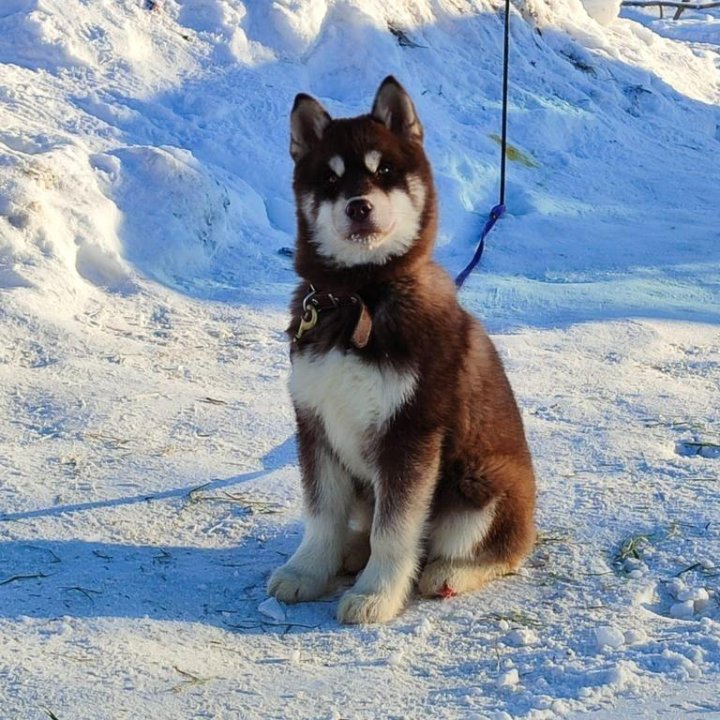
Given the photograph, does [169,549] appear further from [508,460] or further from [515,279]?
[515,279]

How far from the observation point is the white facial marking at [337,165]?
313cm

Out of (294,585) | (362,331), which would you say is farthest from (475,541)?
(362,331)

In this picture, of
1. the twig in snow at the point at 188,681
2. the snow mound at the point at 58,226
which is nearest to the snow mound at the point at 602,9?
the snow mound at the point at 58,226

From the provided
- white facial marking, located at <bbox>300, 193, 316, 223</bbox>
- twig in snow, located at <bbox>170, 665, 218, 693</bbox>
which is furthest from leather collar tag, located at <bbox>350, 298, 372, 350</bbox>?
twig in snow, located at <bbox>170, 665, 218, 693</bbox>

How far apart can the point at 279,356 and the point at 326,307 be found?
90.1 inches

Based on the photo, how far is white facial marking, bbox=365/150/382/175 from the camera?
312cm

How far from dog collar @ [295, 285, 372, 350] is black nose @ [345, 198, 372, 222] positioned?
228 mm

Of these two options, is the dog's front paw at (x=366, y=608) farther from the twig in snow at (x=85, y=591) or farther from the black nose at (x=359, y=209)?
the black nose at (x=359, y=209)

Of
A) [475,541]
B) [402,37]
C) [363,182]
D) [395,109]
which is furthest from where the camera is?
[402,37]

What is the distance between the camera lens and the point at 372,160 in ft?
10.2

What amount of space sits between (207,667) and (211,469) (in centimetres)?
139

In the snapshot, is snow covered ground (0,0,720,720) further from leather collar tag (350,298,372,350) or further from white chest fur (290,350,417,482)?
leather collar tag (350,298,372,350)

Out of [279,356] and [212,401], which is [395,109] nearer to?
[212,401]

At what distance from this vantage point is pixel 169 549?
3.42 metres
